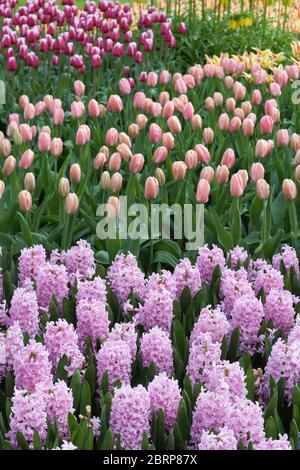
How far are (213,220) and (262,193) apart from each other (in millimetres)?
272

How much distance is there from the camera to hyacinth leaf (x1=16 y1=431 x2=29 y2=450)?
9.06ft

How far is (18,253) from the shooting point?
452 cm

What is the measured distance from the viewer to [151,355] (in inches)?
129

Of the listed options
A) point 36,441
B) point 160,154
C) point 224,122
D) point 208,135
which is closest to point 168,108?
point 224,122

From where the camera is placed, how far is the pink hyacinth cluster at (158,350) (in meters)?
3.26

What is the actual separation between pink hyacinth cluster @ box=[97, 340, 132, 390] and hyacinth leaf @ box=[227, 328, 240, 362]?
473 mm

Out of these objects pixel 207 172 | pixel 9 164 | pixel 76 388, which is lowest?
pixel 76 388

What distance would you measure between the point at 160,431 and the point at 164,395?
0.11 m

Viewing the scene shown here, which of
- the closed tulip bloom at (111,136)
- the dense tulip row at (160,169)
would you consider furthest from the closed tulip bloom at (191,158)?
the closed tulip bloom at (111,136)

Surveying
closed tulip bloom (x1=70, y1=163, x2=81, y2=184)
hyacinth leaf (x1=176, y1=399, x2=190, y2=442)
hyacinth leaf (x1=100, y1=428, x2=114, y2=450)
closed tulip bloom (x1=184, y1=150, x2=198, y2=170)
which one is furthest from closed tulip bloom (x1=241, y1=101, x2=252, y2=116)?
hyacinth leaf (x1=100, y1=428, x2=114, y2=450)

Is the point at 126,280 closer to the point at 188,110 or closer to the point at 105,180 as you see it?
the point at 105,180
